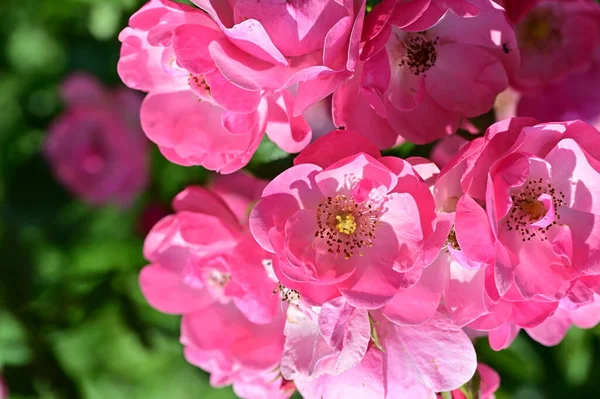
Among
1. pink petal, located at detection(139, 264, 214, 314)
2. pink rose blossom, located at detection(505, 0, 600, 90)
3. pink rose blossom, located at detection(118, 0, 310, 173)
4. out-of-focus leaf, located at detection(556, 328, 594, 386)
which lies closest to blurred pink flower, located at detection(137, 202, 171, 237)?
pink petal, located at detection(139, 264, 214, 314)

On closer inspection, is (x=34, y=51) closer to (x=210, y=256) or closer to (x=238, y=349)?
(x=210, y=256)

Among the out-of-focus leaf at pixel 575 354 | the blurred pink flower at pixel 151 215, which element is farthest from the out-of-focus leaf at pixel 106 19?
the out-of-focus leaf at pixel 575 354

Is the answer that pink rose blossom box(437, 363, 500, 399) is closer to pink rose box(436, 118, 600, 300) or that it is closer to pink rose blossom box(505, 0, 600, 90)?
pink rose box(436, 118, 600, 300)

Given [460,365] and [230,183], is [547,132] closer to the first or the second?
[460,365]

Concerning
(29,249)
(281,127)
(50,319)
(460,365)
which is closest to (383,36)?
(281,127)

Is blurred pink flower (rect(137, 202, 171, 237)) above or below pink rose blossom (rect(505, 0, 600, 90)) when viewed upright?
below
